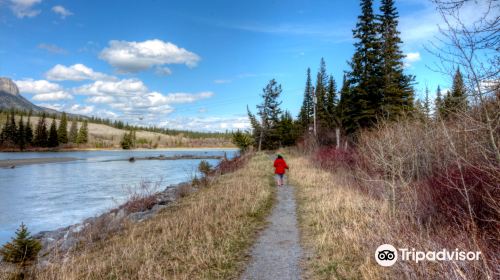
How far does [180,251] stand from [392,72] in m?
22.5

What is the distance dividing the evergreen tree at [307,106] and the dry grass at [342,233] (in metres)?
48.6

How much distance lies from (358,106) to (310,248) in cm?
2094

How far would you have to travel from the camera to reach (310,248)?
711 centimetres

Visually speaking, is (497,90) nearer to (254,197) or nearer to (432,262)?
(432,262)

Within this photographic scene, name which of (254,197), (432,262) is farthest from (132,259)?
(254,197)

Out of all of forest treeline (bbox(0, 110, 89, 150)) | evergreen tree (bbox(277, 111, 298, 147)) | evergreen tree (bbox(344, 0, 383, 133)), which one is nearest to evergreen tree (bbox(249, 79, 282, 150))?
evergreen tree (bbox(277, 111, 298, 147))

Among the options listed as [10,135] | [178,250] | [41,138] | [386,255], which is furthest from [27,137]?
[386,255]

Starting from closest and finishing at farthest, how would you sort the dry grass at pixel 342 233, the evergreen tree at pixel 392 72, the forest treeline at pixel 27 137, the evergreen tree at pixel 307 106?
the dry grass at pixel 342 233, the evergreen tree at pixel 392 72, the evergreen tree at pixel 307 106, the forest treeline at pixel 27 137

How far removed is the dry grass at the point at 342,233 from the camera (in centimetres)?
561

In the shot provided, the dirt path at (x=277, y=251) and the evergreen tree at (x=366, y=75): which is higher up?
the evergreen tree at (x=366, y=75)

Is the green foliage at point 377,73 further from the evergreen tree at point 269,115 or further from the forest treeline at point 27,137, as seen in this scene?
the forest treeline at point 27,137

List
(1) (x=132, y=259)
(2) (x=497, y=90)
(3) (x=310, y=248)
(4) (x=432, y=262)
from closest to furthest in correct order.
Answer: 1. (4) (x=432, y=262)
2. (2) (x=497, y=90)
3. (1) (x=132, y=259)
4. (3) (x=310, y=248)

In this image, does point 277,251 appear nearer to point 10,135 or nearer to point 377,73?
point 377,73

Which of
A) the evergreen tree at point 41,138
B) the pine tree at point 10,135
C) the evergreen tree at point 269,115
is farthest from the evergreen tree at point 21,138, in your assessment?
the evergreen tree at point 269,115
